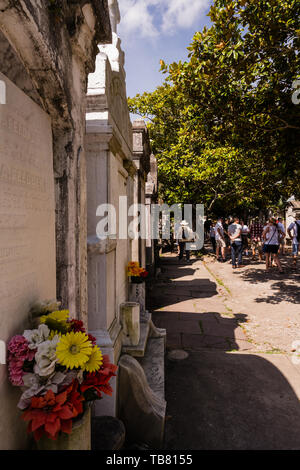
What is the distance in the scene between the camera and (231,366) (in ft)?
12.7

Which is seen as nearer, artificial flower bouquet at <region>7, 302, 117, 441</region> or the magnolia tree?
artificial flower bouquet at <region>7, 302, 117, 441</region>

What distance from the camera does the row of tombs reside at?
1.38 metres

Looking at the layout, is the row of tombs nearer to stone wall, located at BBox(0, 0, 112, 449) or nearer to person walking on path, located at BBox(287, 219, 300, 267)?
stone wall, located at BBox(0, 0, 112, 449)

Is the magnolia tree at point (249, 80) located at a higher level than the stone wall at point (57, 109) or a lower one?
higher

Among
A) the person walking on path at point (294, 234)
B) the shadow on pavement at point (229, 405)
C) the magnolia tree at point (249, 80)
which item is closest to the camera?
the shadow on pavement at point (229, 405)

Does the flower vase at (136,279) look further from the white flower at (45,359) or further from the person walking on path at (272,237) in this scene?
the person walking on path at (272,237)

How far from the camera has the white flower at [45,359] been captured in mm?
1290

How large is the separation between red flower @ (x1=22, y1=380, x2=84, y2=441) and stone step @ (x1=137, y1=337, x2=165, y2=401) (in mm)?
1771

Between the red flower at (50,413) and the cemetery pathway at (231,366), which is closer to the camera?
the red flower at (50,413)

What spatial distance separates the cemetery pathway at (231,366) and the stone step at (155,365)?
0.84 feet

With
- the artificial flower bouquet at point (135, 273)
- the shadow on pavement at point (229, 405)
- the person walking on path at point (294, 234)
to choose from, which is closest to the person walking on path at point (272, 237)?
the person walking on path at point (294, 234)

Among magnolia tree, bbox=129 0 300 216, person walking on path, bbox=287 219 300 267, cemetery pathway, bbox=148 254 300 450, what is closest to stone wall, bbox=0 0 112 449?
cemetery pathway, bbox=148 254 300 450

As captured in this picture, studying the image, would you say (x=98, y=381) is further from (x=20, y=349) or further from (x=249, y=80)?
(x=249, y=80)

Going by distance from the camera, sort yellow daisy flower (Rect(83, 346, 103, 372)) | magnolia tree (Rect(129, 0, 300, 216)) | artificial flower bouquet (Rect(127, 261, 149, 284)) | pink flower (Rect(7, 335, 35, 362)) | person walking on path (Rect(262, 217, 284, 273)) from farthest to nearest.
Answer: person walking on path (Rect(262, 217, 284, 273)), magnolia tree (Rect(129, 0, 300, 216)), artificial flower bouquet (Rect(127, 261, 149, 284)), yellow daisy flower (Rect(83, 346, 103, 372)), pink flower (Rect(7, 335, 35, 362))
